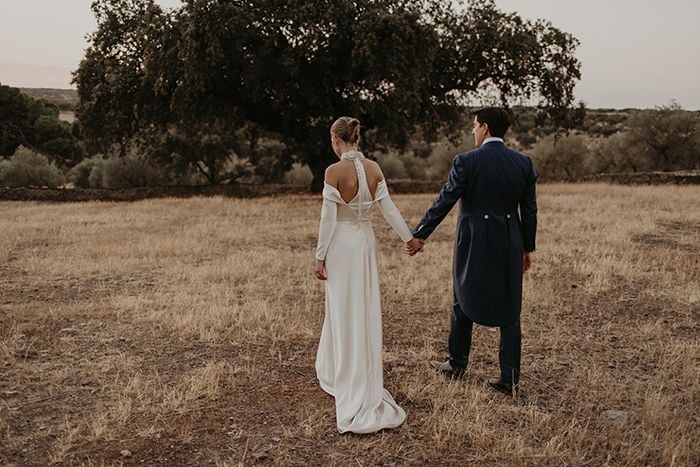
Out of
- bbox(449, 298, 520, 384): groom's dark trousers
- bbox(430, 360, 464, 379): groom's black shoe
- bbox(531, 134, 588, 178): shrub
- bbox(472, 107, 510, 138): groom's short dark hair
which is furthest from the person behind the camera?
bbox(531, 134, 588, 178): shrub

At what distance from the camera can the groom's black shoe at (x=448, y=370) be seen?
5.55 metres

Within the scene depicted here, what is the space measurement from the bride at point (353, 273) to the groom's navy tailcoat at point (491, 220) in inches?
23.6

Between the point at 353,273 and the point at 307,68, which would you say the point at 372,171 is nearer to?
the point at 353,273

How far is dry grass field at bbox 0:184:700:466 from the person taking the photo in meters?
4.32

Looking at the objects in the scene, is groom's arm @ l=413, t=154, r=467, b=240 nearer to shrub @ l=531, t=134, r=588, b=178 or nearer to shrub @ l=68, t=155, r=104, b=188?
shrub @ l=68, t=155, r=104, b=188

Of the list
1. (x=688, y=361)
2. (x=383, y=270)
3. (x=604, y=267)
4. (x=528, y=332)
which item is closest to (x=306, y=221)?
(x=383, y=270)

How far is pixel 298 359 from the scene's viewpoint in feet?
20.2

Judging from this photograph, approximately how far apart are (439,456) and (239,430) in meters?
1.51

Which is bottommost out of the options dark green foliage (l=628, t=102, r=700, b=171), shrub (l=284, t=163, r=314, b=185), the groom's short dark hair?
shrub (l=284, t=163, r=314, b=185)

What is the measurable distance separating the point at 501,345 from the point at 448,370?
2.11ft

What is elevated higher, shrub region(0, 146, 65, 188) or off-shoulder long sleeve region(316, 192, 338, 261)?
off-shoulder long sleeve region(316, 192, 338, 261)

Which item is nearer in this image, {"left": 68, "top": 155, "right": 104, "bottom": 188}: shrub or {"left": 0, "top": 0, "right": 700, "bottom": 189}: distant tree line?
{"left": 0, "top": 0, "right": 700, "bottom": 189}: distant tree line

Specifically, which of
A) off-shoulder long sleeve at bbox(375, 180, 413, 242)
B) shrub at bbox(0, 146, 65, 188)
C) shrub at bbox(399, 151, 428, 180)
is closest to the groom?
off-shoulder long sleeve at bbox(375, 180, 413, 242)

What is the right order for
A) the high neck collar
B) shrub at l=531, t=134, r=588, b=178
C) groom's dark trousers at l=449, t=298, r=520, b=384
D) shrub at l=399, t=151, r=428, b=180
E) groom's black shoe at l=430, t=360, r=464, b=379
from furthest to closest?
shrub at l=399, t=151, r=428, b=180 < shrub at l=531, t=134, r=588, b=178 < groom's black shoe at l=430, t=360, r=464, b=379 < groom's dark trousers at l=449, t=298, r=520, b=384 < the high neck collar
